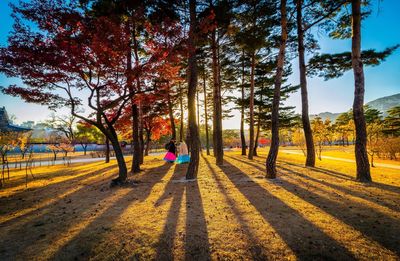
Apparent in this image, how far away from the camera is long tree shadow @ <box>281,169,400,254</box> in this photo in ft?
10.0

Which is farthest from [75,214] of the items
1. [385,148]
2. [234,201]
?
[385,148]

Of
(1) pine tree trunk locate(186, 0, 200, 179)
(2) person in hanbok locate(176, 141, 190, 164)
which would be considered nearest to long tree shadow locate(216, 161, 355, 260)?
(1) pine tree trunk locate(186, 0, 200, 179)

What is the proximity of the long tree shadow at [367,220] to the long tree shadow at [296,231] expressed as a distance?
0.75 metres

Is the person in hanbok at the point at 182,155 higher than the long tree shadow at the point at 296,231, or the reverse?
the person in hanbok at the point at 182,155

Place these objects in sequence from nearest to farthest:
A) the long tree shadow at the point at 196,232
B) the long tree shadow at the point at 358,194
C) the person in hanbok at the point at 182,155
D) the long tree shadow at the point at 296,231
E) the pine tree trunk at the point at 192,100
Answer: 1. the long tree shadow at the point at 296,231
2. the long tree shadow at the point at 196,232
3. the long tree shadow at the point at 358,194
4. the pine tree trunk at the point at 192,100
5. the person in hanbok at the point at 182,155

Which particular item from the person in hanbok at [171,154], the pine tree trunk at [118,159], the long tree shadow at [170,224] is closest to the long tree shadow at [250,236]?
the long tree shadow at [170,224]

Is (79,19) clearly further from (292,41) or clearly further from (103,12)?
(292,41)

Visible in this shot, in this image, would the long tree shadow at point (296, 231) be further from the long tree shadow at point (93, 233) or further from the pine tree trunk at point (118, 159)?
the pine tree trunk at point (118, 159)

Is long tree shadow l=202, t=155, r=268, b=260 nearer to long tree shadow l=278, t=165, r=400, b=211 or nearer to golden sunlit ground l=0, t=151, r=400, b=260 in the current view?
golden sunlit ground l=0, t=151, r=400, b=260

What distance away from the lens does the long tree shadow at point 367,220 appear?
10.0 ft

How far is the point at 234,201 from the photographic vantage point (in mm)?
5223

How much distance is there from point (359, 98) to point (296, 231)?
6.14m

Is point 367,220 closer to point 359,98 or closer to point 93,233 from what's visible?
point 359,98

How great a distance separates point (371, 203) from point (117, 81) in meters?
9.03
